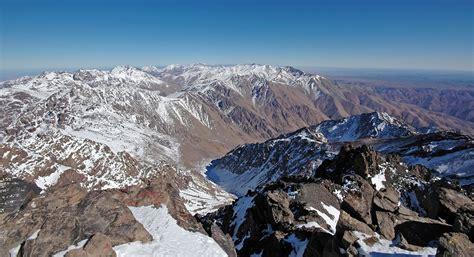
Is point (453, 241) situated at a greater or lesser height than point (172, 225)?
greater

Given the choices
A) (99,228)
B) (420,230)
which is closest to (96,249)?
(99,228)

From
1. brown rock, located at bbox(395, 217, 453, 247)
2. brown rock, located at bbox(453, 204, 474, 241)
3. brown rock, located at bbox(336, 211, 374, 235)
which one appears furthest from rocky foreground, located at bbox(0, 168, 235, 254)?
brown rock, located at bbox(453, 204, 474, 241)

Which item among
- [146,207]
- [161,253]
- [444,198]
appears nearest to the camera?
[161,253]

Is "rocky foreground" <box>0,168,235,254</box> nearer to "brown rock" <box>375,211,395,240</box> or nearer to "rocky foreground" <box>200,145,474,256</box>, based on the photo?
"rocky foreground" <box>200,145,474,256</box>

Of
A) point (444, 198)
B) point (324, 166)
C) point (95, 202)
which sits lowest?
point (324, 166)

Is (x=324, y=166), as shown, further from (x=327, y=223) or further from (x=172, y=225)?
(x=172, y=225)

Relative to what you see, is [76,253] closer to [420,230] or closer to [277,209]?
[420,230]

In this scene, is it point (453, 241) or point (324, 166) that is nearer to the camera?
point (453, 241)

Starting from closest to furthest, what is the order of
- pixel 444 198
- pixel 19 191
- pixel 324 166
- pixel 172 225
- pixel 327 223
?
pixel 172 225
pixel 444 198
pixel 327 223
pixel 19 191
pixel 324 166

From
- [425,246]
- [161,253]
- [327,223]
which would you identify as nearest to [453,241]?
[425,246]
